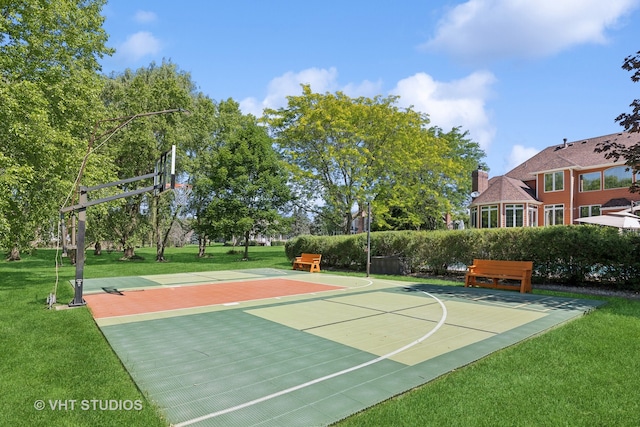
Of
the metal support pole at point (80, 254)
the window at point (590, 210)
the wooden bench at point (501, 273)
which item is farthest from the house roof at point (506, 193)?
the metal support pole at point (80, 254)

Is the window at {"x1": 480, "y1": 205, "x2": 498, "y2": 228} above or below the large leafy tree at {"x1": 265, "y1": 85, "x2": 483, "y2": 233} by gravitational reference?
below

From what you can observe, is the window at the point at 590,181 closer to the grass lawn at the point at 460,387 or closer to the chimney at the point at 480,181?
the chimney at the point at 480,181

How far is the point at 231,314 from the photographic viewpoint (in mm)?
8617

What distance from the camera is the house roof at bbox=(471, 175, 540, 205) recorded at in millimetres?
30328

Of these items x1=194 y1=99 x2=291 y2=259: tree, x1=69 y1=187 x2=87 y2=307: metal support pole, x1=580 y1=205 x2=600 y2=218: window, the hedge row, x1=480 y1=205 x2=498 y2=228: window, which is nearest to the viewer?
x1=69 y1=187 x2=87 y2=307: metal support pole

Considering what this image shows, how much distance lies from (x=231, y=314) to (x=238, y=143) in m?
23.2

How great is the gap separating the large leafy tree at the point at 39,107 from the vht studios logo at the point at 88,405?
34.7 feet

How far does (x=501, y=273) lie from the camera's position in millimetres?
12953

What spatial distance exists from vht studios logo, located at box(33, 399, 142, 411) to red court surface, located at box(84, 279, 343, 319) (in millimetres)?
4706

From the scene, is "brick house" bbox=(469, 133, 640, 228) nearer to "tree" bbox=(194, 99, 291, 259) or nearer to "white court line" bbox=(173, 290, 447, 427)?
"tree" bbox=(194, 99, 291, 259)

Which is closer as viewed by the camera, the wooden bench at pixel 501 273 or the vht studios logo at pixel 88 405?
the vht studios logo at pixel 88 405

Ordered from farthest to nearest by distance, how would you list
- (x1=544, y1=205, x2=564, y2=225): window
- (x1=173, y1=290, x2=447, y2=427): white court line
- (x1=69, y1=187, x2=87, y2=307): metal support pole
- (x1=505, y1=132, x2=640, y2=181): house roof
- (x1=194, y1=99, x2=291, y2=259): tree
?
(x1=544, y1=205, x2=564, y2=225): window
(x1=505, y1=132, x2=640, y2=181): house roof
(x1=194, y1=99, x2=291, y2=259): tree
(x1=69, y1=187, x2=87, y2=307): metal support pole
(x1=173, y1=290, x2=447, y2=427): white court line

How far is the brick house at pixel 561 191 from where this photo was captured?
91.5ft

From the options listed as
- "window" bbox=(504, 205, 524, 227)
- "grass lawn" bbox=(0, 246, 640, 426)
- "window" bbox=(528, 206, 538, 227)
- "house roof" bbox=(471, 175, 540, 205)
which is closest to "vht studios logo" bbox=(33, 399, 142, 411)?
"grass lawn" bbox=(0, 246, 640, 426)
